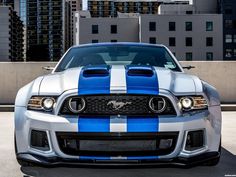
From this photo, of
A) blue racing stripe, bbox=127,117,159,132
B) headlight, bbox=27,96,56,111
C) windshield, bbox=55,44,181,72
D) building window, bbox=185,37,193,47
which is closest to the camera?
blue racing stripe, bbox=127,117,159,132

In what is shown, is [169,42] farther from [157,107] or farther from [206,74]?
[157,107]

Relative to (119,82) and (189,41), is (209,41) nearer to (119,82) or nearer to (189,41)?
(189,41)

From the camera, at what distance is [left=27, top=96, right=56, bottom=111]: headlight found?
358 cm

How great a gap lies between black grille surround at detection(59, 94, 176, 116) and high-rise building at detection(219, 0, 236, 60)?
77.1m

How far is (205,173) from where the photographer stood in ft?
13.4

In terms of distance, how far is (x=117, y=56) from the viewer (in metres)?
5.29

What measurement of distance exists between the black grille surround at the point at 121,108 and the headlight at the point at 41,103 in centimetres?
12

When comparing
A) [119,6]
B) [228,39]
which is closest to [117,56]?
[228,39]

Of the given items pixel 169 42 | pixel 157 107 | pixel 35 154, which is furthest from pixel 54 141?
pixel 169 42

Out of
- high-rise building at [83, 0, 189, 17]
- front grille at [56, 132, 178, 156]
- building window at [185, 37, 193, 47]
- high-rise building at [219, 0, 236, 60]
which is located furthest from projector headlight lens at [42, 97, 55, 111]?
high-rise building at [83, 0, 189, 17]

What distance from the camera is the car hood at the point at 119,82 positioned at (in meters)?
3.54

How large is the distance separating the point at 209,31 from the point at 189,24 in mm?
3546

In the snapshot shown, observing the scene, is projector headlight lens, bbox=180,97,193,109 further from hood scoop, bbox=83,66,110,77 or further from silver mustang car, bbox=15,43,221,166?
hood scoop, bbox=83,66,110,77

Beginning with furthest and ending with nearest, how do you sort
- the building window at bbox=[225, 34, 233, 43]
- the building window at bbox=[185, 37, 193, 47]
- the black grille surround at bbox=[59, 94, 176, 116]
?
the building window at bbox=[225, 34, 233, 43] → the building window at bbox=[185, 37, 193, 47] → the black grille surround at bbox=[59, 94, 176, 116]
